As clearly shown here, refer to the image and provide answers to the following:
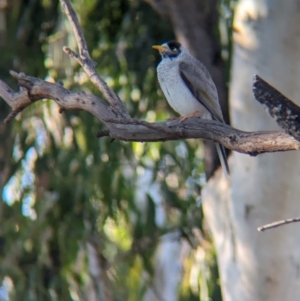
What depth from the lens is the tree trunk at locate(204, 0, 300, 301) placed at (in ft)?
11.2

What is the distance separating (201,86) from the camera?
329 centimetres

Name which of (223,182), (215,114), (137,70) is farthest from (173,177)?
(215,114)

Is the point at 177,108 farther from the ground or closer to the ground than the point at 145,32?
→ closer to the ground

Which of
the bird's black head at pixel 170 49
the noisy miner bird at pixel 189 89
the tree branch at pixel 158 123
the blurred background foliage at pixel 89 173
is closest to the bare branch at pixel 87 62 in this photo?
the tree branch at pixel 158 123

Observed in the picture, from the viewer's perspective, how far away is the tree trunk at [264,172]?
11.2ft

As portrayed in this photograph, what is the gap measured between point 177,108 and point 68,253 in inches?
45.6

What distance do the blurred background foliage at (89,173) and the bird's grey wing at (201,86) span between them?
78 centimetres

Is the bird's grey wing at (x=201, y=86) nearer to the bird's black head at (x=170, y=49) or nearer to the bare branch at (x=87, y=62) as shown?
the bird's black head at (x=170, y=49)

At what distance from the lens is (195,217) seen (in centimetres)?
430

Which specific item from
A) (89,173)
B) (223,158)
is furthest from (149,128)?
(89,173)

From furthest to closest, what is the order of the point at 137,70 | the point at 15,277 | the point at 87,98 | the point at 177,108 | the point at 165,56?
1. the point at 137,70
2. the point at 15,277
3. the point at 165,56
4. the point at 177,108
5. the point at 87,98

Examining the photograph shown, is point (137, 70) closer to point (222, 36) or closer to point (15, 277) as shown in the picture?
point (222, 36)

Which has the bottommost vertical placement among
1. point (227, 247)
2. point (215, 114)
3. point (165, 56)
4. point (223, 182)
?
point (227, 247)

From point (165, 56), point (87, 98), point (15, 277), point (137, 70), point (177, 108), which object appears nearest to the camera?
point (87, 98)
